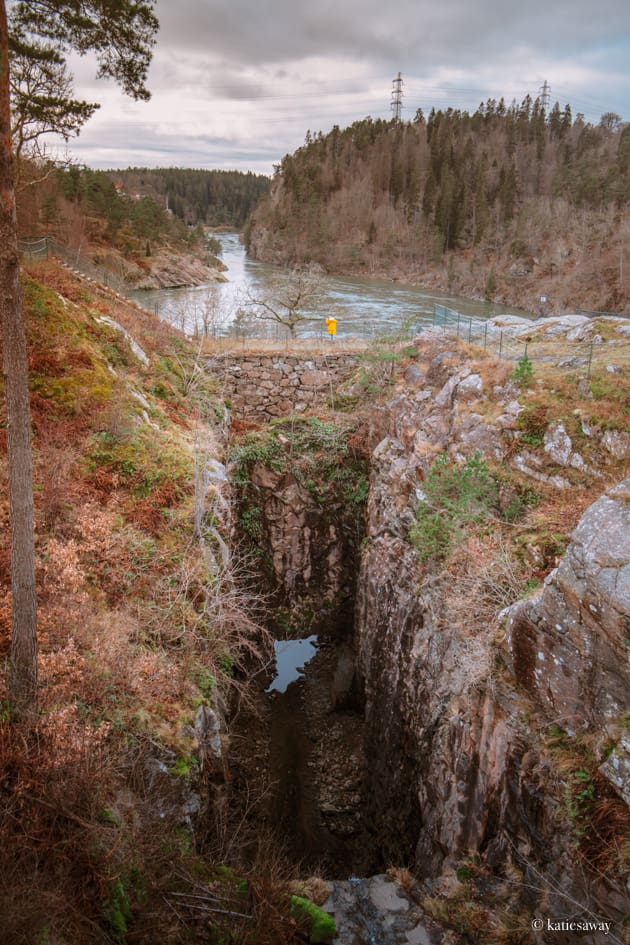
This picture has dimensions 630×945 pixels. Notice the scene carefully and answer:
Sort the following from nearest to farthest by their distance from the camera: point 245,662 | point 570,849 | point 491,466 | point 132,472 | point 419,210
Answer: point 570,849
point 491,466
point 132,472
point 245,662
point 419,210

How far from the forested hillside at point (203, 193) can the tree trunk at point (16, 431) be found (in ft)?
381

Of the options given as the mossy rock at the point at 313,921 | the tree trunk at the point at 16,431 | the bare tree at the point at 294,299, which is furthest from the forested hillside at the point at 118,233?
the mossy rock at the point at 313,921

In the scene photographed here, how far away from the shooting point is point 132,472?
12047 mm

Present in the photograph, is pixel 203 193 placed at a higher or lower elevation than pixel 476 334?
higher

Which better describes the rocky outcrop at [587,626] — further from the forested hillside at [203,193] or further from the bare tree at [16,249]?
the forested hillside at [203,193]

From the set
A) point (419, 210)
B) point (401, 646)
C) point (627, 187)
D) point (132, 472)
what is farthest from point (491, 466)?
point (419, 210)

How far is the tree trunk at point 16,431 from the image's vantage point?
5.13 meters

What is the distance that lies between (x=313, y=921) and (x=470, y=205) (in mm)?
70937

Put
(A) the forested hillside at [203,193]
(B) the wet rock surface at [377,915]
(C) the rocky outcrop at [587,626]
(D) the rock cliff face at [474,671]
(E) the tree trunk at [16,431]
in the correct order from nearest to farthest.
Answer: (E) the tree trunk at [16,431]
(C) the rocky outcrop at [587,626]
(D) the rock cliff face at [474,671]
(B) the wet rock surface at [377,915]
(A) the forested hillside at [203,193]

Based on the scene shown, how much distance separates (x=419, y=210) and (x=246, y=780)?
72316mm

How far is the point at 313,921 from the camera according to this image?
700 centimetres

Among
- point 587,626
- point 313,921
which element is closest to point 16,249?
point 587,626

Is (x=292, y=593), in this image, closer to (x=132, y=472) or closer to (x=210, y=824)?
(x=132, y=472)

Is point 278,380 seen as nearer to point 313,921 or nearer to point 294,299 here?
point 294,299
